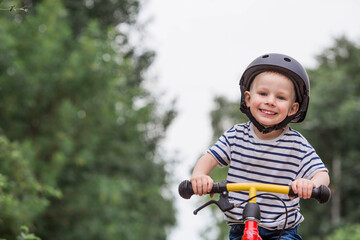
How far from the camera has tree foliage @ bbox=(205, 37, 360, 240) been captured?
1209 inches

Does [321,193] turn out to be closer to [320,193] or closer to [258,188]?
[320,193]

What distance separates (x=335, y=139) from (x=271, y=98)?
3019cm

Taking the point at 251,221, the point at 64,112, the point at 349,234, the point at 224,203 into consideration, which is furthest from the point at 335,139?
the point at 251,221

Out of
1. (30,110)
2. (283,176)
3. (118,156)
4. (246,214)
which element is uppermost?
(118,156)

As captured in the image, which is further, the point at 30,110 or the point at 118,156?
the point at 118,156

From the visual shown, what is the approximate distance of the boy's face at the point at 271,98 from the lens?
12.4ft

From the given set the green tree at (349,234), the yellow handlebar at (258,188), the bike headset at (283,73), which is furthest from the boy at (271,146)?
the green tree at (349,234)

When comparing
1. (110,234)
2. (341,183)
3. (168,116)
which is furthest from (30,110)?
(341,183)

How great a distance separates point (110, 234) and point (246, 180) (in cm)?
1606

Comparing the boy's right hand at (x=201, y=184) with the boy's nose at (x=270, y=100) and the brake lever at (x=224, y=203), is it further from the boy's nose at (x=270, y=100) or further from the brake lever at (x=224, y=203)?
the boy's nose at (x=270, y=100)

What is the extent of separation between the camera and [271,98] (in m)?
3.77

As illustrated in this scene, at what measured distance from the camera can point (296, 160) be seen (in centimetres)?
388

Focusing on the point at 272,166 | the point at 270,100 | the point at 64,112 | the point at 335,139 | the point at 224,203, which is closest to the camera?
the point at 224,203

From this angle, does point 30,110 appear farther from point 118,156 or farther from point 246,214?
point 246,214
